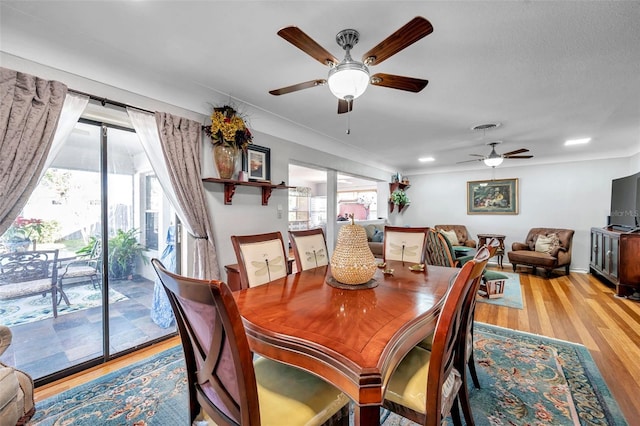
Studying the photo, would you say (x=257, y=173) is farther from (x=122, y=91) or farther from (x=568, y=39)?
(x=568, y=39)

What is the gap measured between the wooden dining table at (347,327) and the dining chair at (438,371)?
121 mm

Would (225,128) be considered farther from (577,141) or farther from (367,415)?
(577,141)

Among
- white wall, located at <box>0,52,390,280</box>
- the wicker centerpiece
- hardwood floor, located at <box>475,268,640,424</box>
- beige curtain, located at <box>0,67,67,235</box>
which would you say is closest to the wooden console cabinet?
hardwood floor, located at <box>475,268,640,424</box>

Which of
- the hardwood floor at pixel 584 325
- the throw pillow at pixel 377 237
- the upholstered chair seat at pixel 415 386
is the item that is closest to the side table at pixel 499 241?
the hardwood floor at pixel 584 325

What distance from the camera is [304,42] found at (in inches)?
56.2

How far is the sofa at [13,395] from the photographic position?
1258mm

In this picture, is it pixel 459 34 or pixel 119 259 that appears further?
pixel 119 259

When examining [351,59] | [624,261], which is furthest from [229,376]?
[624,261]

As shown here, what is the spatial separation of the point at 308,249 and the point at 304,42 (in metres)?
1.54

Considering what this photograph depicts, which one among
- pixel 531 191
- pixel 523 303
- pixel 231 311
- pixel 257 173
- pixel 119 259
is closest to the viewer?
pixel 231 311

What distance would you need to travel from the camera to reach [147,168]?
251 centimetres

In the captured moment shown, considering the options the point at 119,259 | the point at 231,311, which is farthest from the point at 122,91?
the point at 231,311

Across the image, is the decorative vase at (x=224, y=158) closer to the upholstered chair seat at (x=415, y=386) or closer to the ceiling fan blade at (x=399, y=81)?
the ceiling fan blade at (x=399, y=81)

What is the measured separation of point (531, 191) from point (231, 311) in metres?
7.20
